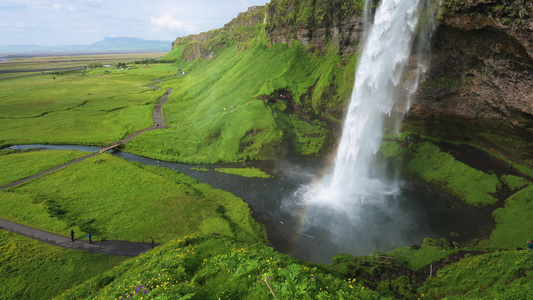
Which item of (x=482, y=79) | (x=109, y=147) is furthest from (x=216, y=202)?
(x=482, y=79)

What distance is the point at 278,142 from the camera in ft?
161

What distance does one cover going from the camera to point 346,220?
3022cm

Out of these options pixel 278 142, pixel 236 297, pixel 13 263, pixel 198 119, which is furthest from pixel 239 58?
pixel 236 297

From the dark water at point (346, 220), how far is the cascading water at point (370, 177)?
11 centimetres

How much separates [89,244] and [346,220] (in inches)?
1045

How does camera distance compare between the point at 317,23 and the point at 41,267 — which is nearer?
the point at 41,267

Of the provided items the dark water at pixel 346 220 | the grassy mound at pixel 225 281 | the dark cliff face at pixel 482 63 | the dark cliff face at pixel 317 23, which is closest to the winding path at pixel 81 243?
the grassy mound at pixel 225 281

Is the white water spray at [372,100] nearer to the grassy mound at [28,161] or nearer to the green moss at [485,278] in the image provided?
the green moss at [485,278]

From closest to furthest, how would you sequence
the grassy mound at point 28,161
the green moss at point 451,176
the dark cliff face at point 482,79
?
the dark cliff face at point 482,79 → the green moss at point 451,176 → the grassy mound at point 28,161

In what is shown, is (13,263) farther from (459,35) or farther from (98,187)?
(459,35)

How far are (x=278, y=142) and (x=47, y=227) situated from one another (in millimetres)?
34026

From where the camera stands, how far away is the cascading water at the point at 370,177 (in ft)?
92.2

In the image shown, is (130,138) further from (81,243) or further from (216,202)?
(81,243)

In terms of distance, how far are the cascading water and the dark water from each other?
0.35ft
